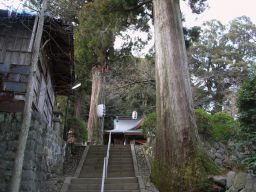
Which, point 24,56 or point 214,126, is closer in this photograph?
point 24,56

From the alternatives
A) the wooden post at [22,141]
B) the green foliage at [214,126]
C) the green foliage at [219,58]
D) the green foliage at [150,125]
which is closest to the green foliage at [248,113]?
the wooden post at [22,141]

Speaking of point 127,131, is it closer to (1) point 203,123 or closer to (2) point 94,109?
(2) point 94,109

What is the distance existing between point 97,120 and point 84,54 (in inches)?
225

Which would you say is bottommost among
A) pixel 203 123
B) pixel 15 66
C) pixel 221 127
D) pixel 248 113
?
pixel 248 113

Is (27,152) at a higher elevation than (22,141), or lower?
lower

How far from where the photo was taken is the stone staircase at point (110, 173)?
9.37 meters

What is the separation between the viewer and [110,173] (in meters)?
11.1

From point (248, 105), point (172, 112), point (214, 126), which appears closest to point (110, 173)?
point (214, 126)

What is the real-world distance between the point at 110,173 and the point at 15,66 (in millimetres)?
5008

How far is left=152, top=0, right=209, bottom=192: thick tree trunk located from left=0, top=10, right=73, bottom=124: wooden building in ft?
9.41

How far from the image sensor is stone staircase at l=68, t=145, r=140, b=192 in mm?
9367

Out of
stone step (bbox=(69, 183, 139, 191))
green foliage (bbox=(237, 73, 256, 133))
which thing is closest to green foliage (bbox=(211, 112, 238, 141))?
stone step (bbox=(69, 183, 139, 191))

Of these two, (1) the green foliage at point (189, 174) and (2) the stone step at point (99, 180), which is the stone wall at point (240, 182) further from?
(2) the stone step at point (99, 180)

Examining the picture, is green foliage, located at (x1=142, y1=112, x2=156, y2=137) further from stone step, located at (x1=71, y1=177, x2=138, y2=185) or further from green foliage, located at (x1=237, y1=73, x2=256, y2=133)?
green foliage, located at (x1=237, y1=73, x2=256, y2=133)
